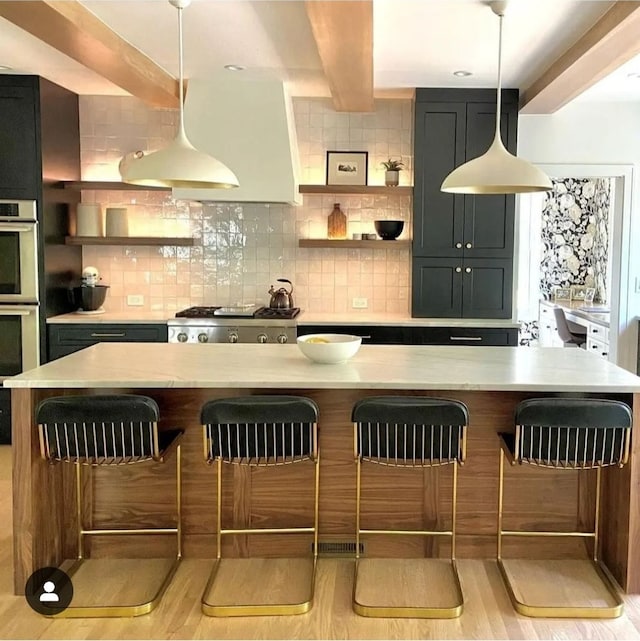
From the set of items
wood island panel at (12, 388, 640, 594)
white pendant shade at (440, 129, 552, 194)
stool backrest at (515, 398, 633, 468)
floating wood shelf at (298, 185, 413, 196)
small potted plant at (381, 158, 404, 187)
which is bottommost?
wood island panel at (12, 388, 640, 594)

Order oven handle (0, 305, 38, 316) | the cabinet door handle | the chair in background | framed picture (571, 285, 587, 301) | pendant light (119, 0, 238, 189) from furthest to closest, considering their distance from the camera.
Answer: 1. framed picture (571, 285, 587, 301)
2. the chair in background
3. the cabinet door handle
4. oven handle (0, 305, 38, 316)
5. pendant light (119, 0, 238, 189)

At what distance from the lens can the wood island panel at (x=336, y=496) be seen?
315 centimetres

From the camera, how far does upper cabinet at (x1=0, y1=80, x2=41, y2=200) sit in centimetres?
476

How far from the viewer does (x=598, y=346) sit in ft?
19.3

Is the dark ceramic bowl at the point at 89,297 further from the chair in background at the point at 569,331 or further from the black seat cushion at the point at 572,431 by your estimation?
the chair in background at the point at 569,331

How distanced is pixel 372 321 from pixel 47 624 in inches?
117

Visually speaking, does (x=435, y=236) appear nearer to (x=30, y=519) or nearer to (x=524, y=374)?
(x=524, y=374)

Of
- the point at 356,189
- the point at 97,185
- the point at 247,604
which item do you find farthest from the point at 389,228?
the point at 247,604

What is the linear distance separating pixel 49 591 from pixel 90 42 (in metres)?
2.63

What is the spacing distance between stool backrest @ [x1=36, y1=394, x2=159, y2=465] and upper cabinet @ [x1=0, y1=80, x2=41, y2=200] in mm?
2610

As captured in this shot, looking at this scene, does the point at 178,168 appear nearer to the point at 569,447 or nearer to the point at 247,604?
the point at 247,604

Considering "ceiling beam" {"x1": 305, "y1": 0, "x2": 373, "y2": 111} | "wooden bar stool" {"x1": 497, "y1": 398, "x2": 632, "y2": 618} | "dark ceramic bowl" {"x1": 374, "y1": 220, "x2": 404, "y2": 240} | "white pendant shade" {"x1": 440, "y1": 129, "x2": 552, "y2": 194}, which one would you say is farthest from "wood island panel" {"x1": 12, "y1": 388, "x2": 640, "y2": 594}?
"dark ceramic bowl" {"x1": 374, "y1": 220, "x2": 404, "y2": 240}

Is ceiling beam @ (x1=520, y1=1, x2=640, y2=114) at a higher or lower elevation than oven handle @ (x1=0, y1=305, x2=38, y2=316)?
higher

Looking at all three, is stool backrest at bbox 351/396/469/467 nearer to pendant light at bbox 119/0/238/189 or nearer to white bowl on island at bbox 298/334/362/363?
white bowl on island at bbox 298/334/362/363
